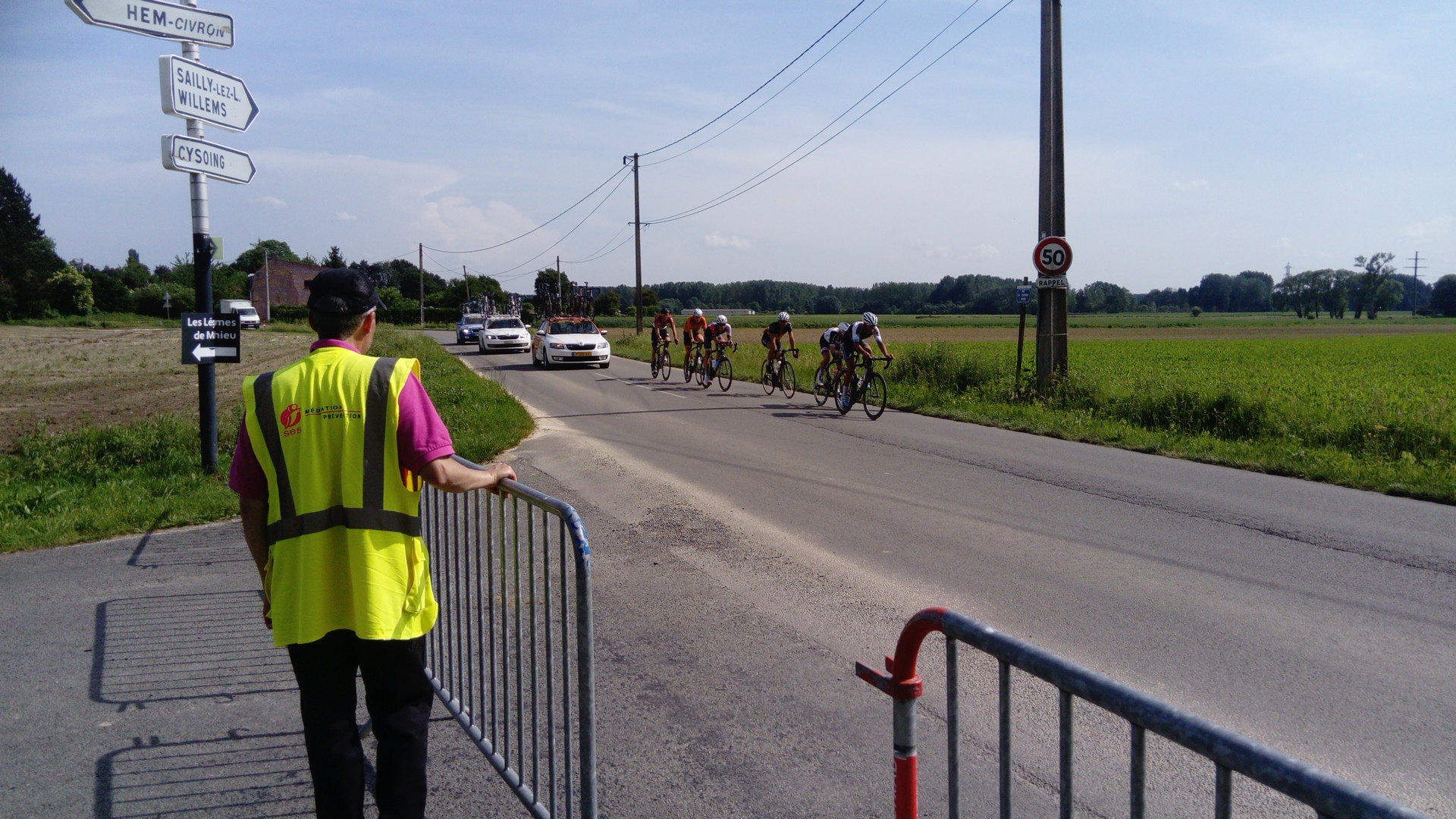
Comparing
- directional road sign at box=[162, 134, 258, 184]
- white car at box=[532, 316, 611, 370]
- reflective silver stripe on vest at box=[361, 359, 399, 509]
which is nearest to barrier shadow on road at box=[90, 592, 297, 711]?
reflective silver stripe on vest at box=[361, 359, 399, 509]

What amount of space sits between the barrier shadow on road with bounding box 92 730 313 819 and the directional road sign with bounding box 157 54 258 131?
5.67 m

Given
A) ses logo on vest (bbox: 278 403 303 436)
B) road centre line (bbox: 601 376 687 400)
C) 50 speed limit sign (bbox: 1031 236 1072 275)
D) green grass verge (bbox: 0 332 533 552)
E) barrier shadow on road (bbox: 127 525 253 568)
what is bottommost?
Answer: barrier shadow on road (bbox: 127 525 253 568)

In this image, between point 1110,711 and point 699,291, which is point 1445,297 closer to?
point 699,291

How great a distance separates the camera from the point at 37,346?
44281 millimetres

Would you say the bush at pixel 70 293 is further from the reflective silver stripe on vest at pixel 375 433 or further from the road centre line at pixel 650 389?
the reflective silver stripe on vest at pixel 375 433

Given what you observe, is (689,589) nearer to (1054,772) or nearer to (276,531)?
(1054,772)

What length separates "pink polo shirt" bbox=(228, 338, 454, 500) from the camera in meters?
2.92

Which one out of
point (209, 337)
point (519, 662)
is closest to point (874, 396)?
point (209, 337)

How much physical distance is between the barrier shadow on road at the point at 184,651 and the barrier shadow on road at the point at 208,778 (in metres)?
0.53

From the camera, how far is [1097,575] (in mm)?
6504

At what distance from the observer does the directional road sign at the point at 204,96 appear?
771cm

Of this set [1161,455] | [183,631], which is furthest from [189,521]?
[1161,455]

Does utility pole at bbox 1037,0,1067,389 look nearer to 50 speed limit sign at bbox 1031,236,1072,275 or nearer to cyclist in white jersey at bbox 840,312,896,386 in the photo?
50 speed limit sign at bbox 1031,236,1072,275

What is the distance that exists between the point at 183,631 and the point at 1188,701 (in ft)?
16.8
